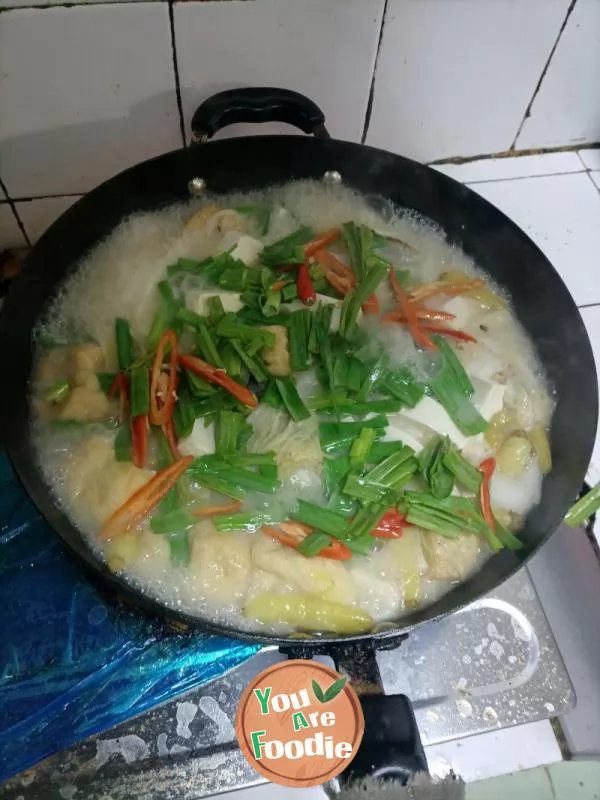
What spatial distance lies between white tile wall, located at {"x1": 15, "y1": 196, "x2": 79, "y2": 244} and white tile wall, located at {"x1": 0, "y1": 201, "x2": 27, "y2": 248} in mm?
19

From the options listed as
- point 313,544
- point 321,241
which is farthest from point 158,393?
point 321,241

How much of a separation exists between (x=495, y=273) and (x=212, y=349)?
0.68 meters

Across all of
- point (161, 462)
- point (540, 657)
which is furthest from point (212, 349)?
point (540, 657)

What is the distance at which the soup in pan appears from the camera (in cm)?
109

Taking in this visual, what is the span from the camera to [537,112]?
1718 millimetres

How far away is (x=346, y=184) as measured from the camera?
1491 mm

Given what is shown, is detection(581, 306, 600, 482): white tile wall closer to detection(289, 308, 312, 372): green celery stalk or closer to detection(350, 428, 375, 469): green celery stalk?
detection(350, 428, 375, 469): green celery stalk

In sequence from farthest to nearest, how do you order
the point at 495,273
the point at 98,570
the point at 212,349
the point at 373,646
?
Result: the point at 495,273
the point at 212,349
the point at 373,646
the point at 98,570

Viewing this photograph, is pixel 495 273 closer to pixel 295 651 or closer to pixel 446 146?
pixel 446 146

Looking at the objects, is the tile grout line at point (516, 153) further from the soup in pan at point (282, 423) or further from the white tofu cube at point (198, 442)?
the white tofu cube at point (198, 442)

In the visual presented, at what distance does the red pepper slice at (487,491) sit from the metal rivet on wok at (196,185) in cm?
83

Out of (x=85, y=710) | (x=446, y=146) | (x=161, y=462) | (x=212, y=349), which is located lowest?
(x=85, y=710)

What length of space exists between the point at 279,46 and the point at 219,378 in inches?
28.9

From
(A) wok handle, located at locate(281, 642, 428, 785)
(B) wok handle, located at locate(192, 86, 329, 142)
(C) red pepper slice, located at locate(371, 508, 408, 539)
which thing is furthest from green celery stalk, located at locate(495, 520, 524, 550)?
(B) wok handle, located at locate(192, 86, 329, 142)
